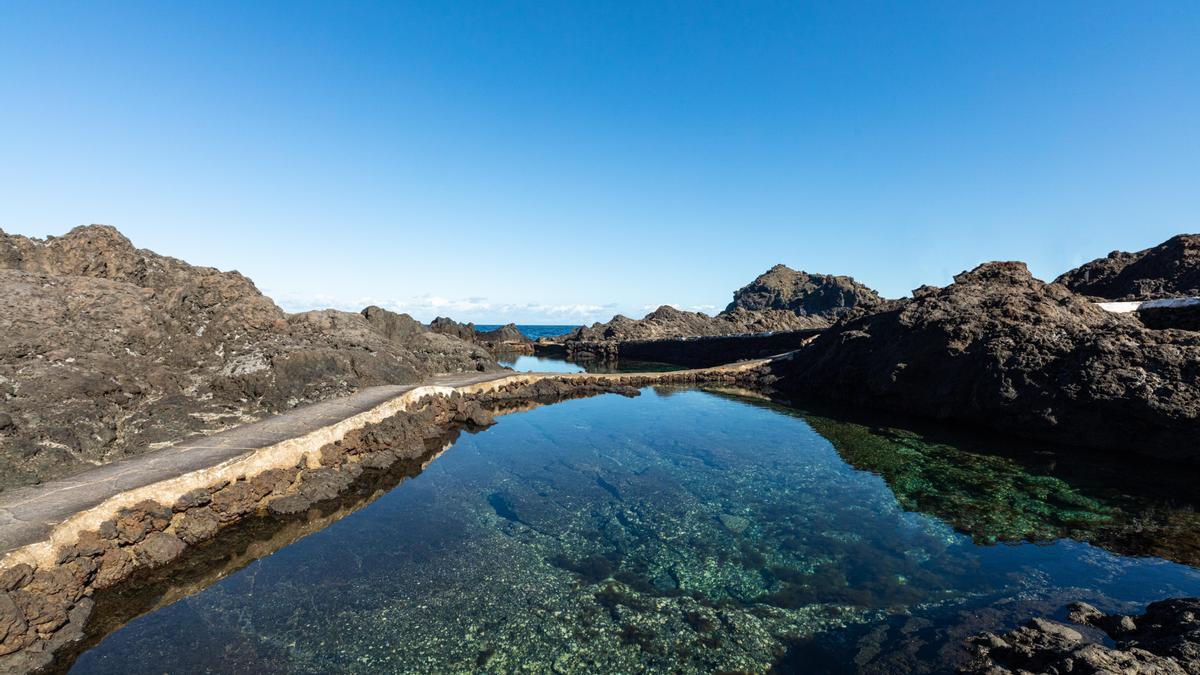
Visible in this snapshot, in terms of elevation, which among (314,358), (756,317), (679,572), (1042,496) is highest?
(756,317)

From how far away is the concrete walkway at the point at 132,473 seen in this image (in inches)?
396

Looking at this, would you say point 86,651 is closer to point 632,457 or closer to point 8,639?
point 8,639

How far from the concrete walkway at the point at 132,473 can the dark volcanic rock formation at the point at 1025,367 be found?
3153cm

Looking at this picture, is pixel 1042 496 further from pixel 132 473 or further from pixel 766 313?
pixel 766 313

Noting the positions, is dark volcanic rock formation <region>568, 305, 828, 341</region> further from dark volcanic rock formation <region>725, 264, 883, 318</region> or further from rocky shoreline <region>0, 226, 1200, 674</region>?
rocky shoreline <region>0, 226, 1200, 674</region>

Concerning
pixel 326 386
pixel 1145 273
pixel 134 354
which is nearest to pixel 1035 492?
pixel 326 386

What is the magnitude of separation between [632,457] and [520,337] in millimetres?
91239

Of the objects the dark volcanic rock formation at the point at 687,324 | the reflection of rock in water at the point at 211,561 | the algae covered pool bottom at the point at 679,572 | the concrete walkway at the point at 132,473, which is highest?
the dark volcanic rock formation at the point at 687,324

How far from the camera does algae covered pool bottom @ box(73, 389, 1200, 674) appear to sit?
8.52 metres

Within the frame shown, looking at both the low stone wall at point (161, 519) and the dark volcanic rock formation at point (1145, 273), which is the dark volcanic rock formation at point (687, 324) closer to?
the dark volcanic rock formation at point (1145, 273)

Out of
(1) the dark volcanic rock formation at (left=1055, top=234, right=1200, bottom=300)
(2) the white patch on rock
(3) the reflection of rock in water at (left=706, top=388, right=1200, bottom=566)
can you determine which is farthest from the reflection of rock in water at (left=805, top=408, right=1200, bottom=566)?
(2) the white patch on rock

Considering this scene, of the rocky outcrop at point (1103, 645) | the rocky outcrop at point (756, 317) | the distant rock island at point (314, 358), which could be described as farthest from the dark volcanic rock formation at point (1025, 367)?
the rocky outcrop at point (756, 317)

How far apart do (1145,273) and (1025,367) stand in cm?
2986

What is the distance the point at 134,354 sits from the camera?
2025 centimetres
